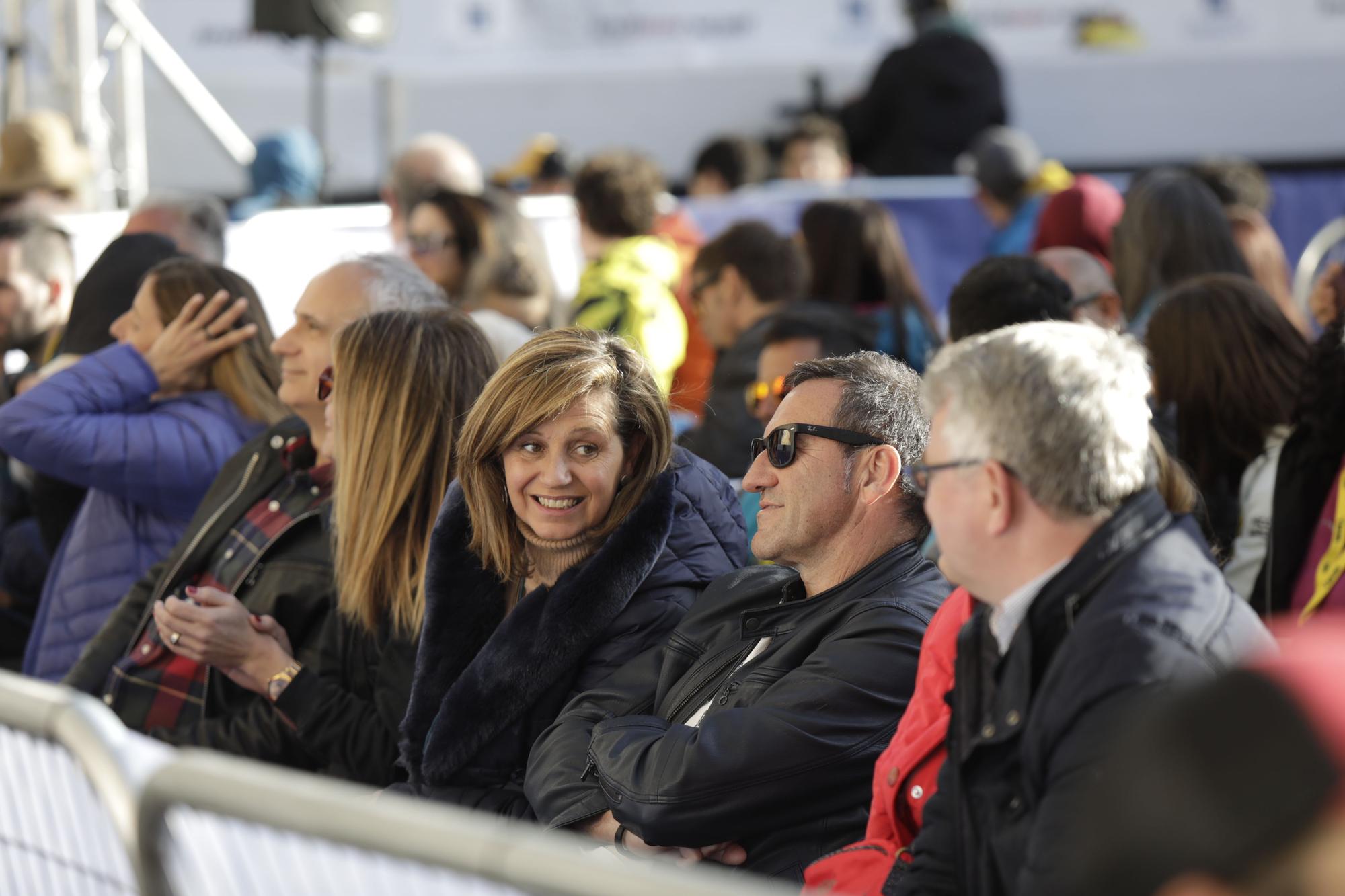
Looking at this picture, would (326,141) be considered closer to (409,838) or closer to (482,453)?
(482,453)

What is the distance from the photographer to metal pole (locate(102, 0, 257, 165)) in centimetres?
830

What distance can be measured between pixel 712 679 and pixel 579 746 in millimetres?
251

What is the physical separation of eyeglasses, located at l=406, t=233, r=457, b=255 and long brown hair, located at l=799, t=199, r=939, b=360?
1254 millimetres

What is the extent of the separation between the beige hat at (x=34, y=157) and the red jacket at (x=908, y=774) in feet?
18.9

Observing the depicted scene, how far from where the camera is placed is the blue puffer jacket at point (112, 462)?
3752 millimetres

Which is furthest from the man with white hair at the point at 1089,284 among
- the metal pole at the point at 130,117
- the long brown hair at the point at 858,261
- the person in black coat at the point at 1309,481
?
the metal pole at the point at 130,117

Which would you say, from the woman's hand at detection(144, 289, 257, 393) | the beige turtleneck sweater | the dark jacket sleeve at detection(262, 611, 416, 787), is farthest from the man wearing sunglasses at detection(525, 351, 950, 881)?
the woman's hand at detection(144, 289, 257, 393)

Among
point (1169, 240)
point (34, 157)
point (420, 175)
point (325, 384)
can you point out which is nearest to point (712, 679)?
point (325, 384)

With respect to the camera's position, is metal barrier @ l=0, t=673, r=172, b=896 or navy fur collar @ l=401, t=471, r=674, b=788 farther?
navy fur collar @ l=401, t=471, r=674, b=788

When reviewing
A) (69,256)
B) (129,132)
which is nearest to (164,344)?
(69,256)

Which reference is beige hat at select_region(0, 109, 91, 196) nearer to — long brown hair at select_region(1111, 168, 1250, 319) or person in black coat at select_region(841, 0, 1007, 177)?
person in black coat at select_region(841, 0, 1007, 177)

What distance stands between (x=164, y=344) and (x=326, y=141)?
6740 mm

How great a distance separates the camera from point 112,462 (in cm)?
371

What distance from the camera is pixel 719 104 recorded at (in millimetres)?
10438
